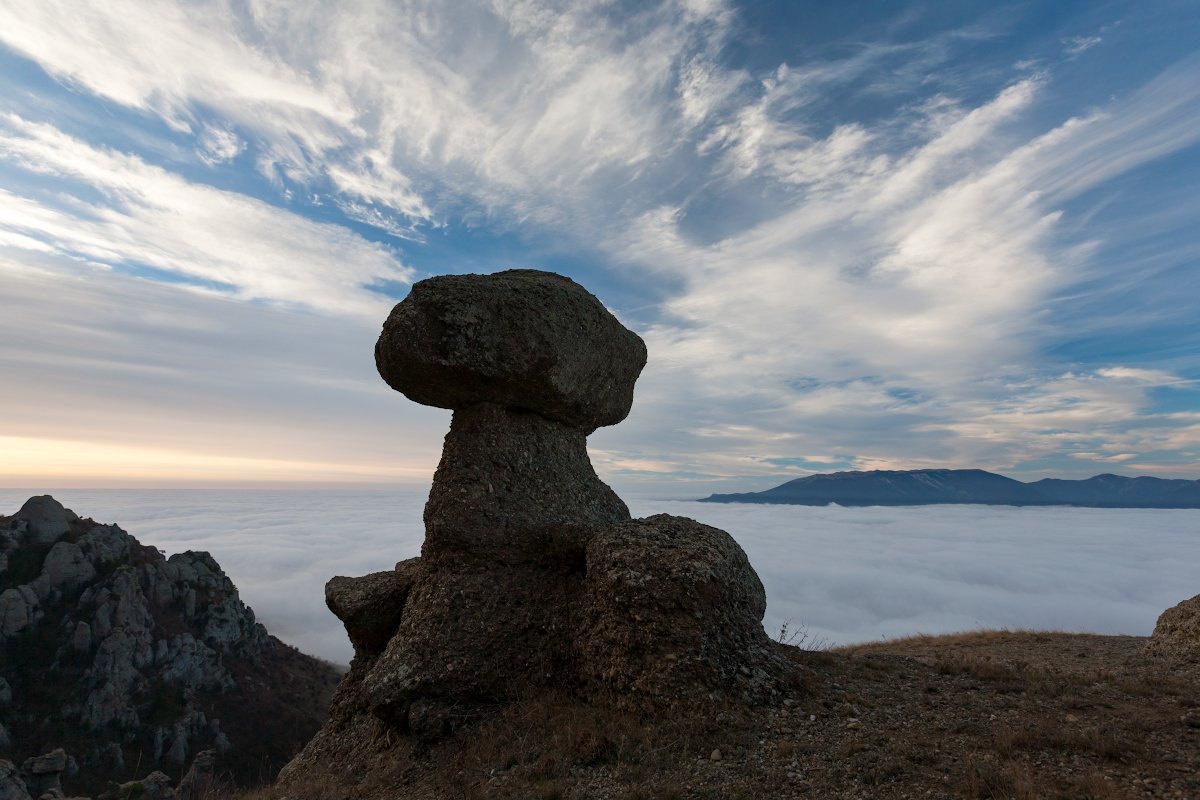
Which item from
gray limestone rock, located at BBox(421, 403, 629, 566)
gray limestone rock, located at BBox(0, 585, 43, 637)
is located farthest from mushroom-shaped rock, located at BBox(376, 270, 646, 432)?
gray limestone rock, located at BBox(0, 585, 43, 637)

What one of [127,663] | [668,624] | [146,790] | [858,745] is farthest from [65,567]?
[858,745]

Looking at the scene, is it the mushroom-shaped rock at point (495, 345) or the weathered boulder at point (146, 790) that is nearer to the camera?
the mushroom-shaped rock at point (495, 345)

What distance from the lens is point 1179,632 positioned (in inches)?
501

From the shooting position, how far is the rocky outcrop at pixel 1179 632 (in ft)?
39.6

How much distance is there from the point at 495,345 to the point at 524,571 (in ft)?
13.3

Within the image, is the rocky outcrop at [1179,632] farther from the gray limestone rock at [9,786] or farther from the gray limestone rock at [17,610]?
the gray limestone rock at [17,610]

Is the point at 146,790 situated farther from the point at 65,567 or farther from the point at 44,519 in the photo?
the point at 44,519

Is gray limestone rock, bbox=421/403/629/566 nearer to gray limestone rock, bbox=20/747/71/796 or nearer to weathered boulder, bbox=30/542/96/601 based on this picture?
gray limestone rock, bbox=20/747/71/796

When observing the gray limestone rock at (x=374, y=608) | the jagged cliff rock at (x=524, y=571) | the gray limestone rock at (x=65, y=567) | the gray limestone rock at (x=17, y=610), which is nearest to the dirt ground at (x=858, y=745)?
the jagged cliff rock at (x=524, y=571)

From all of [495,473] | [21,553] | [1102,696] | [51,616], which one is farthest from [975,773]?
[21,553]

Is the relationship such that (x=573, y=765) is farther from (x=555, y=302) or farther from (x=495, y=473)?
(x=555, y=302)

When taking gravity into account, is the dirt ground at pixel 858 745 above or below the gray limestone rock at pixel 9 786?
above

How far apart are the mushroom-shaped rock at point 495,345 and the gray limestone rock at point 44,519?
4259 inches

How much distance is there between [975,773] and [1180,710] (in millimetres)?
4132
